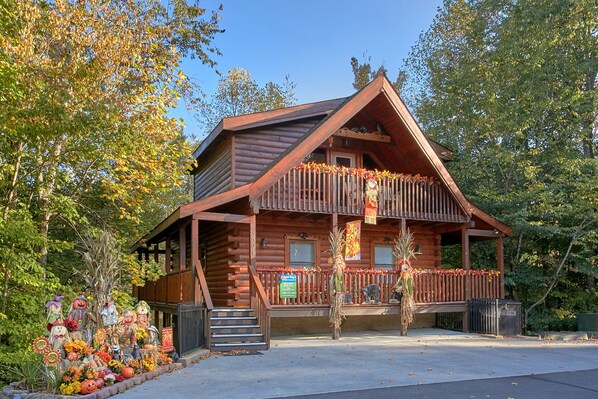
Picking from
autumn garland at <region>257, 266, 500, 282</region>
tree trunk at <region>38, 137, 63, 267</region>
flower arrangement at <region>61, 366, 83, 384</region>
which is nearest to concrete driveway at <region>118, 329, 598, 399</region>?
flower arrangement at <region>61, 366, 83, 384</region>

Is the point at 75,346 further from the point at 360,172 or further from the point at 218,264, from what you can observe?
the point at 360,172

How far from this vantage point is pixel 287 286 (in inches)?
570

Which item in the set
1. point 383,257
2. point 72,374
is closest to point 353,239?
point 383,257

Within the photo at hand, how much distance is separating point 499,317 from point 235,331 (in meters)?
7.97

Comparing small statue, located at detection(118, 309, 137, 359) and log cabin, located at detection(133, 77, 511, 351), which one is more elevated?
log cabin, located at detection(133, 77, 511, 351)

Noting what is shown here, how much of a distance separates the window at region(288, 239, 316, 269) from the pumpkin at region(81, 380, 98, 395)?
9.51 metres

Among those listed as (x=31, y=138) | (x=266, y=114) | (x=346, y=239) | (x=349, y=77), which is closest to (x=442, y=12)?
(x=349, y=77)

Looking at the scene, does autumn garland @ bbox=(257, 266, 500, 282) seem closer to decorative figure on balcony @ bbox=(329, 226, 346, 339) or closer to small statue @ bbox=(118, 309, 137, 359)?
decorative figure on balcony @ bbox=(329, 226, 346, 339)

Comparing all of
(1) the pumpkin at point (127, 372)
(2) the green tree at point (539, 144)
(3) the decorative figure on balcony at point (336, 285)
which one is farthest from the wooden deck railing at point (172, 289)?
(2) the green tree at point (539, 144)

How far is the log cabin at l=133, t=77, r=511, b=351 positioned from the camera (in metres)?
14.6

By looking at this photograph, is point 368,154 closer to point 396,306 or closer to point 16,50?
point 396,306

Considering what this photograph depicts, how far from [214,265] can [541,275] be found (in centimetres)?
1130

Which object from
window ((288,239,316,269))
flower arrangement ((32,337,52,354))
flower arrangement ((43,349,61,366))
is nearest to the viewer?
flower arrangement ((43,349,61,366))

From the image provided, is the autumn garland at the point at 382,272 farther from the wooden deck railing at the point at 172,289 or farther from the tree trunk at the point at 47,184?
the tree trunk at the point at 47,184
